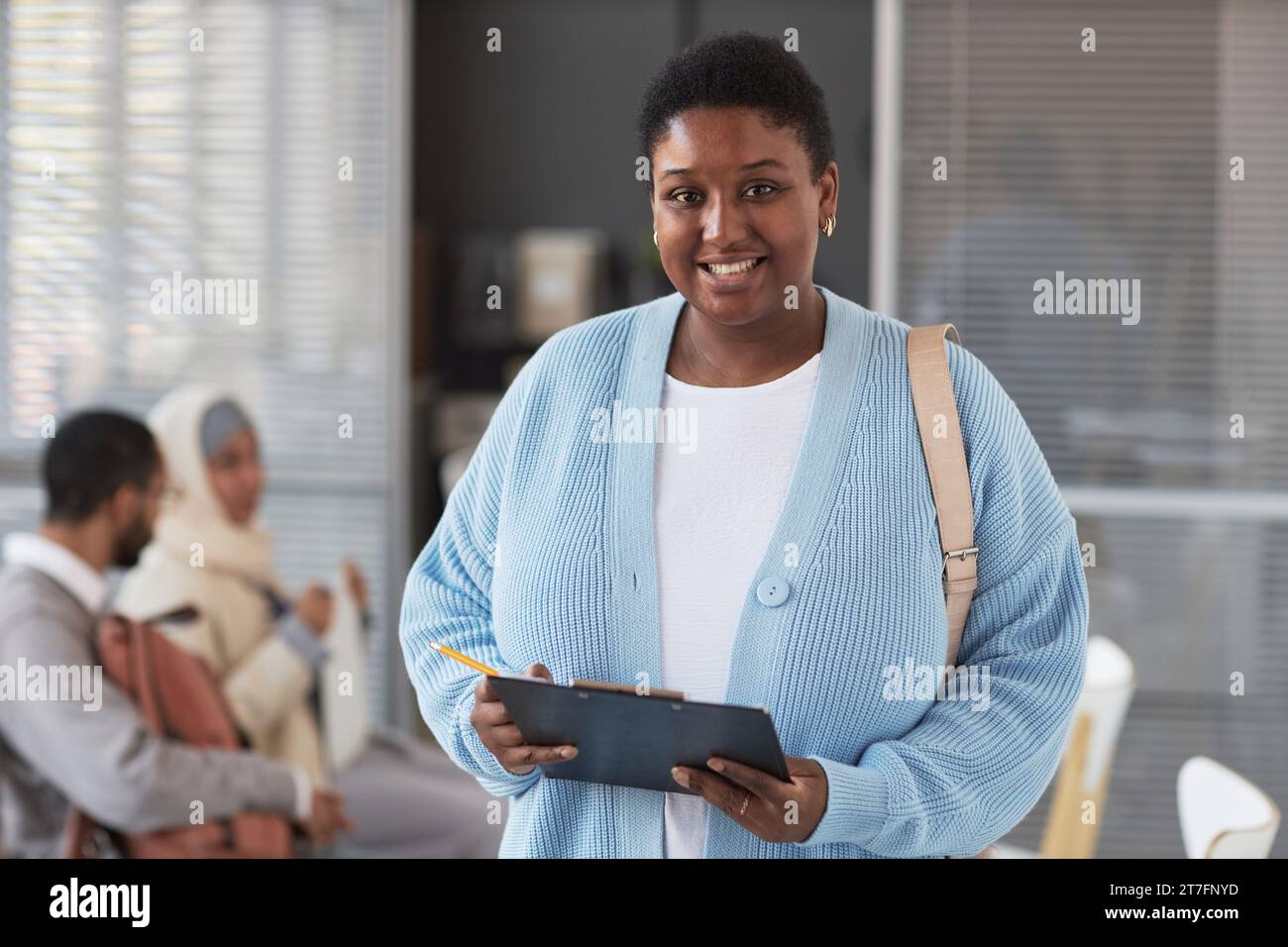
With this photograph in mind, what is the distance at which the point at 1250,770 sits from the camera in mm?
3141

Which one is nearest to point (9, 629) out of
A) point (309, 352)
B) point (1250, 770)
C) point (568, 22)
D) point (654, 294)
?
point (309, 352)

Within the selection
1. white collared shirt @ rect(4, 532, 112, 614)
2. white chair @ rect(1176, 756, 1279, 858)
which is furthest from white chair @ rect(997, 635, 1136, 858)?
white collared shirt @ rect(4, 532, 112, 614)

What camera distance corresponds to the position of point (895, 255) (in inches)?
127

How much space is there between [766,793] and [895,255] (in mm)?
2337

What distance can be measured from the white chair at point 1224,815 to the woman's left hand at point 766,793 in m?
0.67

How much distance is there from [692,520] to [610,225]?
2.87 meters

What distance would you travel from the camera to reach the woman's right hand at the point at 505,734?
3.84 feet

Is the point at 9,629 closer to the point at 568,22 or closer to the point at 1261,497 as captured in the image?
the point at 568,22

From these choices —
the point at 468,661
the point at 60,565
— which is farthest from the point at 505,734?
the point at 60,565

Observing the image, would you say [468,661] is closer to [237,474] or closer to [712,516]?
[712,516]

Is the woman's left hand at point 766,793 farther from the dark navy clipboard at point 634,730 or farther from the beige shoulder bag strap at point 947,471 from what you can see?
the beige shoulder bag strap at point 947,471

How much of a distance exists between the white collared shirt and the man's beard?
82 mm

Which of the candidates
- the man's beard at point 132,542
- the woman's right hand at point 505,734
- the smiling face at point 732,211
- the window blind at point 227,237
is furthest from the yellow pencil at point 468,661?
the window blind at point 227,237

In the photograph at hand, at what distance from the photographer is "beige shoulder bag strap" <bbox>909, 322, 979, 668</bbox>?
3.83 feet
